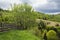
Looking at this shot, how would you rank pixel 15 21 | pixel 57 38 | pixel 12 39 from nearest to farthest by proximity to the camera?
pixel 12 39 → pixel 15 21 → pixel 57 38

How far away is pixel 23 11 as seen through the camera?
194ft

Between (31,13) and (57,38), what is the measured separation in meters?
13.5

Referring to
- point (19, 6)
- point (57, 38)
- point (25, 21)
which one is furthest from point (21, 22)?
point (57, 38)

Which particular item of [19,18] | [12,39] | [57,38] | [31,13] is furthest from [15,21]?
[12,39]

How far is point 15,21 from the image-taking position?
2312 inches

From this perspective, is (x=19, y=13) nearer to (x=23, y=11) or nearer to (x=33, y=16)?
(x=23, y=11)

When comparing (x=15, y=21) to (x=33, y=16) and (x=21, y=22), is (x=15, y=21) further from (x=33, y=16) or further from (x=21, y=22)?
(x=33, y=16)

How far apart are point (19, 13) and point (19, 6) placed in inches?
94.9

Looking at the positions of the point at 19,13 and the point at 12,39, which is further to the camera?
the point at 19,13

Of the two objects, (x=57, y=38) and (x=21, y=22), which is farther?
(x=57, y=38)

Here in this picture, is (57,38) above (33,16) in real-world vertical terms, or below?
below

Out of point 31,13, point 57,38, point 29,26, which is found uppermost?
point 31,13


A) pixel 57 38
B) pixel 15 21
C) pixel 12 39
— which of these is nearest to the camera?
pixel 12 39

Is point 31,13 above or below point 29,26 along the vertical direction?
above
